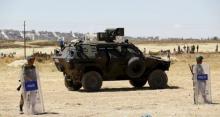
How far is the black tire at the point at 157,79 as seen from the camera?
79.6 ft

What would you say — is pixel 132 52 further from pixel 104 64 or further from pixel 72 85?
pixel 72 85

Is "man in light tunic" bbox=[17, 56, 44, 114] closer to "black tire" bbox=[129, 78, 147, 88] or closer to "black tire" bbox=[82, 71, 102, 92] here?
"black tire" bbox=[82, 71, 102, 92]

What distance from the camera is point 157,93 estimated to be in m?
21.8

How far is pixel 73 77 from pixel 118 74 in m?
1.66

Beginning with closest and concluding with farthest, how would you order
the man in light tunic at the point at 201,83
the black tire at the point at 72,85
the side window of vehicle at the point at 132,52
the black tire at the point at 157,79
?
the man in light tunic at the point at 201,83 < the side window of vehicle at the point at 132,52 < the black tire at the point at 72,85 < the black tire at the point at 157,79

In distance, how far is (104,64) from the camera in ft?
77.3

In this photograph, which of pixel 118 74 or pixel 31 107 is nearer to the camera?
pixel 31 107

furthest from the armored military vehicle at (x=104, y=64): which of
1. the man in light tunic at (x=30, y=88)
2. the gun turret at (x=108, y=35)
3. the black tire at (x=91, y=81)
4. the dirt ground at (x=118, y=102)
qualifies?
the man in light tunic at (x=30, y=88)

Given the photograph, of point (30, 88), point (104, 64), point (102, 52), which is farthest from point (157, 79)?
point (30, 88)

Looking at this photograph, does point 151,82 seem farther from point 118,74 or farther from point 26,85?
point 26,85

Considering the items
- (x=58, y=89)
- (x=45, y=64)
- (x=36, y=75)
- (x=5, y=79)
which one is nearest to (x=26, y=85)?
(x=36, y=75)

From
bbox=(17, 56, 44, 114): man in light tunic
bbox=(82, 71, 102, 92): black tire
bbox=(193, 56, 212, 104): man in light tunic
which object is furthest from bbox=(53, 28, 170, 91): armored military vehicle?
bbox=(17, 56, 44, 114): man in light tunic

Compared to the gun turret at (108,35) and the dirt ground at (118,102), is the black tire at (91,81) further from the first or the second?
the gun turret at (108,35)

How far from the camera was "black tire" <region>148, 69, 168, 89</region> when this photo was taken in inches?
955
